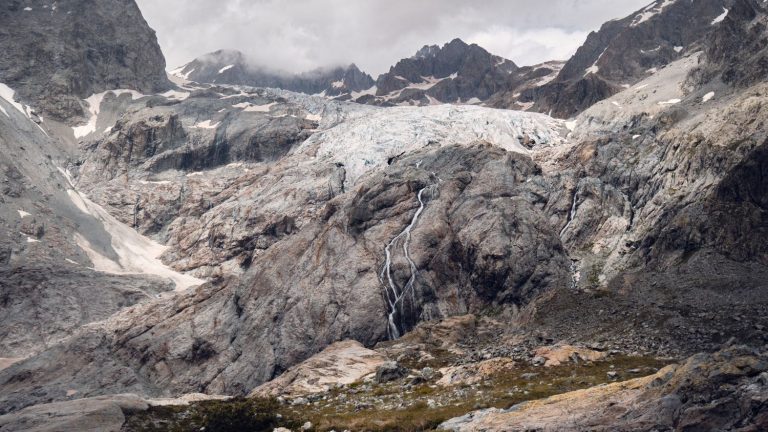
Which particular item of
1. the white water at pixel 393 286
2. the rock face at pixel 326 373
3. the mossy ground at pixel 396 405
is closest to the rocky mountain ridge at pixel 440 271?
the white water at pixel 393 286

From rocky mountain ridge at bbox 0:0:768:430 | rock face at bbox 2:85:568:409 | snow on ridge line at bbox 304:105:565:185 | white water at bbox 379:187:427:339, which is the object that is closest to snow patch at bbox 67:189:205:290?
rocky mountain ridge at bbox 0:0:768:430

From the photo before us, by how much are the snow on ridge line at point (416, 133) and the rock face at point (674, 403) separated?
137 meters

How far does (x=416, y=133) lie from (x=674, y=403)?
15861cm

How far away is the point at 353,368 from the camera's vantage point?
65.2 metres

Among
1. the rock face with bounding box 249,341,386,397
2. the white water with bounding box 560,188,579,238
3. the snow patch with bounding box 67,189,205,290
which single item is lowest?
the rock face with bounding box 249,341,386,397

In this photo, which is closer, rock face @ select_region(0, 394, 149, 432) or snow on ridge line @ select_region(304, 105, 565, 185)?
rock face @ select_region(0, 394, 149, 432)

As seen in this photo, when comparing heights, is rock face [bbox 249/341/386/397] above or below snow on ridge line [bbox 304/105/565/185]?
below

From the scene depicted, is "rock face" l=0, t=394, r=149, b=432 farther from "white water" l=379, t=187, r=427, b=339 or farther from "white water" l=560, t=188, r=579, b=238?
"white water" l=560, t=188, r=579, b=238

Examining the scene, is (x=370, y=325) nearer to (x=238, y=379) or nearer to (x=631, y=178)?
(x=238, y=379)

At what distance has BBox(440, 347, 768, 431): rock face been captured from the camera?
22.2 meters

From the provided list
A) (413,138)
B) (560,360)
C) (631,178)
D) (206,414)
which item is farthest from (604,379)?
(413,138)

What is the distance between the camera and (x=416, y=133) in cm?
17950

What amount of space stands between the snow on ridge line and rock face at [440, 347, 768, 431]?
448 ft

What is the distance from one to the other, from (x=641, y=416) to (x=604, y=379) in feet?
53.0
